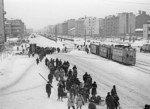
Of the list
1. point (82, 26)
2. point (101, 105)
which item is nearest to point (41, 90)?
point (101, 105)

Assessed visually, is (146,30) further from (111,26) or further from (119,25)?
(111,26)

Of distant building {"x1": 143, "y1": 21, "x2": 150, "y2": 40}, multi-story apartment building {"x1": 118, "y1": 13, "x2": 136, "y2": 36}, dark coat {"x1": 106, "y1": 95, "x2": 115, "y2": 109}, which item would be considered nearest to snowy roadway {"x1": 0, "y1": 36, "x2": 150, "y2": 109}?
dark coat {"x1": 106, "y1": 95, "x2": 115, "y2": 109}

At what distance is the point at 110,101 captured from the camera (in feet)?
43.2

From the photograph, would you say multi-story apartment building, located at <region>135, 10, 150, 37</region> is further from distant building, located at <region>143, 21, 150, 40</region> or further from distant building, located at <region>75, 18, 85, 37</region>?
distant building, located at <region>75, 18, 85, 37</region>

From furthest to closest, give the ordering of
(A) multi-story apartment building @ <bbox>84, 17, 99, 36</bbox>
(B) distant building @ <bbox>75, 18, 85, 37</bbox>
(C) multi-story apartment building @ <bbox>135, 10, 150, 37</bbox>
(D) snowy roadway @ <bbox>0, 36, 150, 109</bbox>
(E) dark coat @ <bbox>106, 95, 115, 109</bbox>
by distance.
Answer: (B) distant building @ <bbox>75, 18, 85, 37</bbox> < (A) multi-story apartment building @ <bbox>84, 17, 99, 36</bbox> < (C) multi-story apartment building @ <bbox>135, 10, 150, 37</bbox> < (D) snowy roadway @ <bbox>0, 36, 150, 109</bbox> < (E) dark coat @ <bbox>106, 95, 115, 109</bbox>

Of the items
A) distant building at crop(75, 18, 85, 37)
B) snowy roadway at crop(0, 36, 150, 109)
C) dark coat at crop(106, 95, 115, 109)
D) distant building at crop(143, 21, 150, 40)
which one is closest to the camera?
dark coat at crop(106, 95, 115, 109)

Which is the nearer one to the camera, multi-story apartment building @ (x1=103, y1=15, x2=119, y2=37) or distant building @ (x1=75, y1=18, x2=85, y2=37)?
multi-story apartment building @ (x1=103, y1=15, x2=119, y2=37)

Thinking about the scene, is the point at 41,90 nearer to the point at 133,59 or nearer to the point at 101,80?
the point at 101,80

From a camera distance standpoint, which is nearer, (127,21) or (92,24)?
(127,21)

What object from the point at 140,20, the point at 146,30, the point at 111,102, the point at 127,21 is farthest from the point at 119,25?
the point at 111,102

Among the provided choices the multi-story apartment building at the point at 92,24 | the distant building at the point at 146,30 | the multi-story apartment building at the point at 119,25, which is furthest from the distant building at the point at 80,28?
the distant building at the point at 146,30

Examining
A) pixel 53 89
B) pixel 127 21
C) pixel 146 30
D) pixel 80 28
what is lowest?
pixel 53 89

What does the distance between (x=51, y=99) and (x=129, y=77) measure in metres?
11.3

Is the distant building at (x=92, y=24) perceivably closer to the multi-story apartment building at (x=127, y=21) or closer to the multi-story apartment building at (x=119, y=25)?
the multi-story apartment building at (x=119, y=25)
